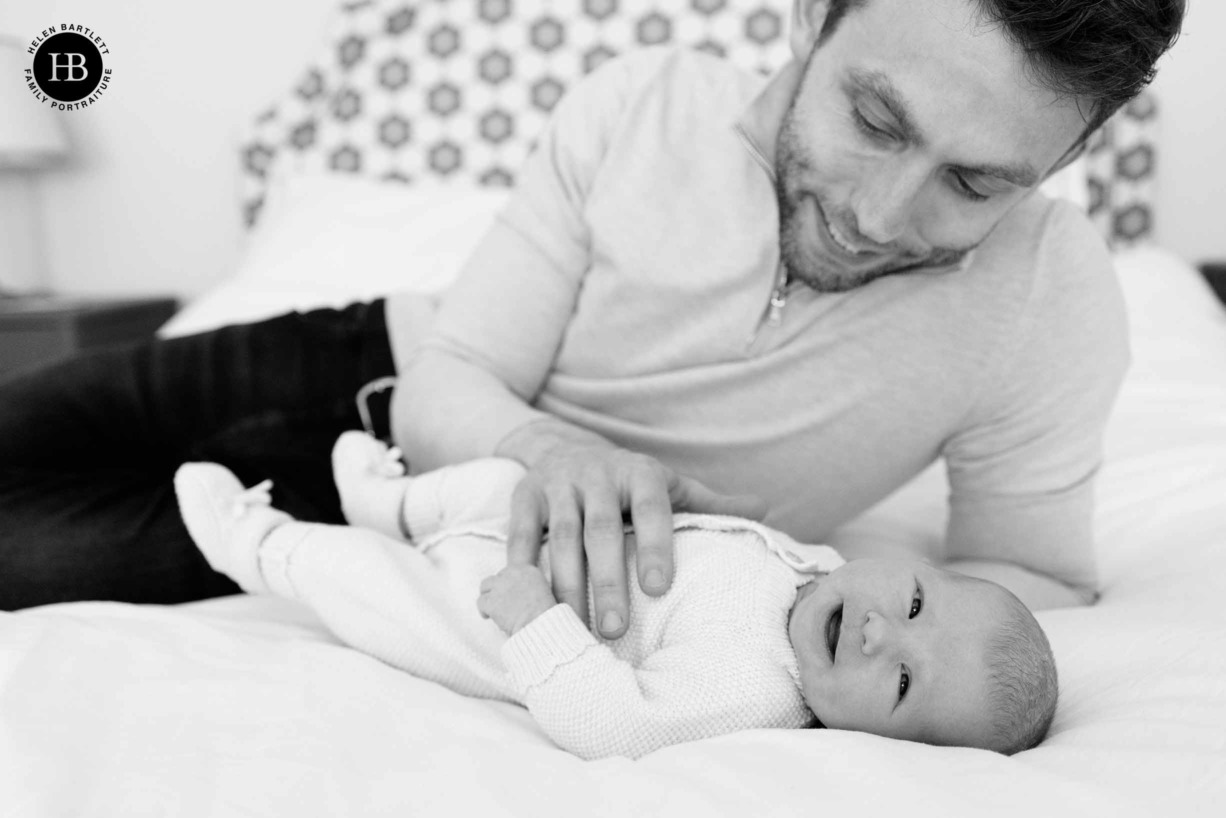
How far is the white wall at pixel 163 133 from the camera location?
269 cm

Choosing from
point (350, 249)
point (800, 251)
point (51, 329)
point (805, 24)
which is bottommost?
point (51, 329)

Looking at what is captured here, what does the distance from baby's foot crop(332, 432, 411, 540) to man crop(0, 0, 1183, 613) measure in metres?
0.05

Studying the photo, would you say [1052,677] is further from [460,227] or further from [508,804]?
[460,227]

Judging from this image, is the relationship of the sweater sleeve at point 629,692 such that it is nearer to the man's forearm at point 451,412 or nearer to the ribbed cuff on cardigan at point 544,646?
the ribbed cuff on cardigan at point 544,646

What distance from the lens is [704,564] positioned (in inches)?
34.5

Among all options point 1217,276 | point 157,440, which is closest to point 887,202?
point 157,440

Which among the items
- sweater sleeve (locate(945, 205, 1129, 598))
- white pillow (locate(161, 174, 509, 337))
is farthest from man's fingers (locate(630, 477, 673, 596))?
white pillow (locate(161, 174, 509, 337))

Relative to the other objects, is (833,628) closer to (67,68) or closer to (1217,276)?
(67,68)

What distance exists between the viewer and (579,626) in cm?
77

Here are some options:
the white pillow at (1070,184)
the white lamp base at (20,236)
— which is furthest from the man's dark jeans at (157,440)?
the white lamp base at (20,236)

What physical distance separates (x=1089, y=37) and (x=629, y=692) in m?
0.65

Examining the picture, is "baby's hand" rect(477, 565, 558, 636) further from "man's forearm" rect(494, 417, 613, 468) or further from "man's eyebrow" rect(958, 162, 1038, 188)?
"man's eyebrow" rect(958, 162, 1038, 188)

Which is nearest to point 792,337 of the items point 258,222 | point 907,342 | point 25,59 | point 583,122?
point 907,342

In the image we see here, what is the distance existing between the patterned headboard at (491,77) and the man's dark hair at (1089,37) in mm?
1581
